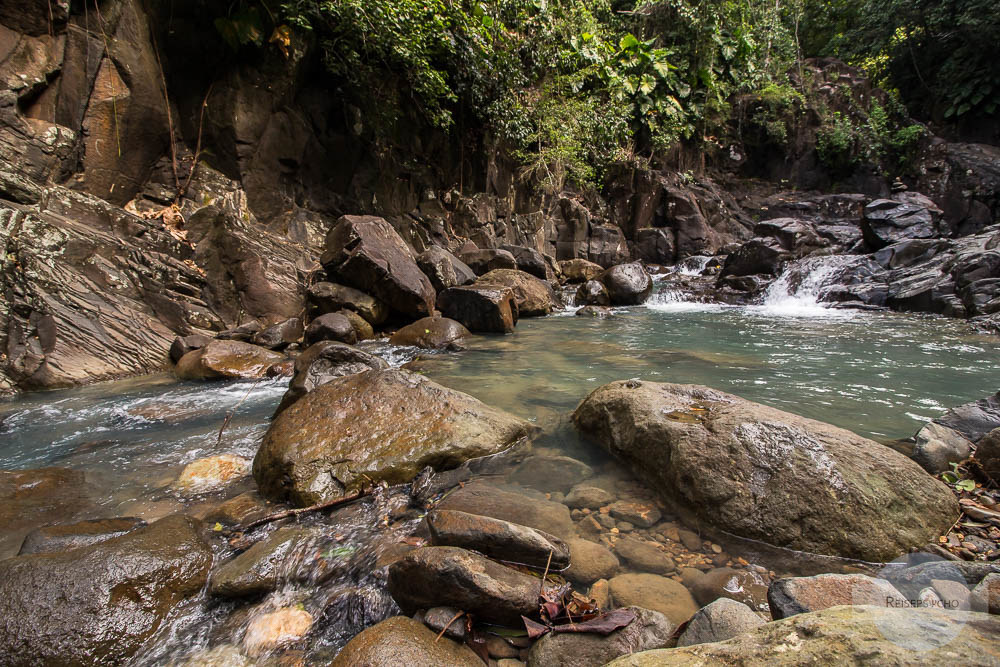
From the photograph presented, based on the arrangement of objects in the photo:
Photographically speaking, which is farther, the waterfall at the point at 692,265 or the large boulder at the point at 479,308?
the waterfall at the point at 692,265

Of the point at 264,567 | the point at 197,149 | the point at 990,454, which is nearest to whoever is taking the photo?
the point at 264,567

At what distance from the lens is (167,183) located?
8.13 meters

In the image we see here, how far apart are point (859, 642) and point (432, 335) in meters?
6.51

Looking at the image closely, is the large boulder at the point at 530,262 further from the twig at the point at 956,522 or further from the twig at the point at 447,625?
the twig at the point at 447,625

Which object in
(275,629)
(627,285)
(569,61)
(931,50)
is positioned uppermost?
(931,50)

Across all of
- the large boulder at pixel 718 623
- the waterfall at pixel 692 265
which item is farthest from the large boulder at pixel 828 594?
the waterfall at pixel 692 265

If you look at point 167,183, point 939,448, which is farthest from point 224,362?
point 939,448

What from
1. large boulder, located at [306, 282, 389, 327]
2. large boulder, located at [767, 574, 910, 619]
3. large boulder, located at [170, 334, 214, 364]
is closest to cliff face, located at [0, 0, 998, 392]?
large boulder, located at [170, 334, 214, 364]

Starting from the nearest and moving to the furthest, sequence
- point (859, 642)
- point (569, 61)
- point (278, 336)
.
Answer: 1. point (859, 642)
2. point (278, 336)
3. point (569, 61)

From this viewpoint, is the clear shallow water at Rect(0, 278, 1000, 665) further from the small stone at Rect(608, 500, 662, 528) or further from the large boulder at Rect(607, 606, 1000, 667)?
the large boulder at Rect(607, 606, 1000, 667)

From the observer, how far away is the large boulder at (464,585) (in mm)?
1659

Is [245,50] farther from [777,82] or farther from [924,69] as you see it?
[924,69]

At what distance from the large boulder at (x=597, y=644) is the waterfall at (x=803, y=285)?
10.8 metres

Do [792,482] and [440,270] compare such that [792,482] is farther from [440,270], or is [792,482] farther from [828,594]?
[440,270]
